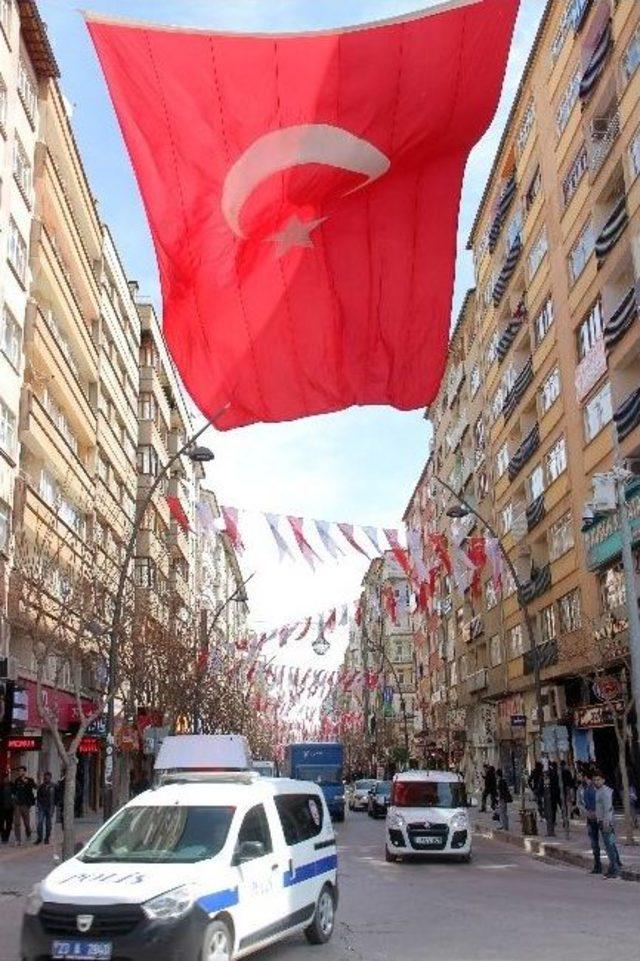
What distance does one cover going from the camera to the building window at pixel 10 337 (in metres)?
33.1

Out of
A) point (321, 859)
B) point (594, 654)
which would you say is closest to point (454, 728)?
point (594, 654)

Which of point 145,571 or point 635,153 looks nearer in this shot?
point 635,153

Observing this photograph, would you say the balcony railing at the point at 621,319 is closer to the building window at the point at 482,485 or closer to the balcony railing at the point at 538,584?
the balcony railing at the point at 538,584

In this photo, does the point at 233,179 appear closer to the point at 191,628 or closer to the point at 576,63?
the point at 576,63

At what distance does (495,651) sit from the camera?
2205 inches

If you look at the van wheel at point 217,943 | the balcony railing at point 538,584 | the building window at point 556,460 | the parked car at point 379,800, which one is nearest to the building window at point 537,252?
the building window at point 556,460

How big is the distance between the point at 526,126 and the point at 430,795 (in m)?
31.2

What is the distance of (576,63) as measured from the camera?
37.5 m

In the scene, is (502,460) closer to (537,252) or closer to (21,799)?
(537,252)

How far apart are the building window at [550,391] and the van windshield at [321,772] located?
1874cm

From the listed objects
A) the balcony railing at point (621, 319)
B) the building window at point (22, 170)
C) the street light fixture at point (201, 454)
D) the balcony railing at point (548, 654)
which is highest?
the building window at point (22, 170)

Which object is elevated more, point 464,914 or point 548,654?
point 548,654

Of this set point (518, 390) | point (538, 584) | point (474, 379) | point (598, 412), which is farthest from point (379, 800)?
point (474, 379)

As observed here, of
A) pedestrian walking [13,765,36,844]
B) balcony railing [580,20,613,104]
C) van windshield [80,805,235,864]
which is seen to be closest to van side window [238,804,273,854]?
van windshield [80,805,235,864]
